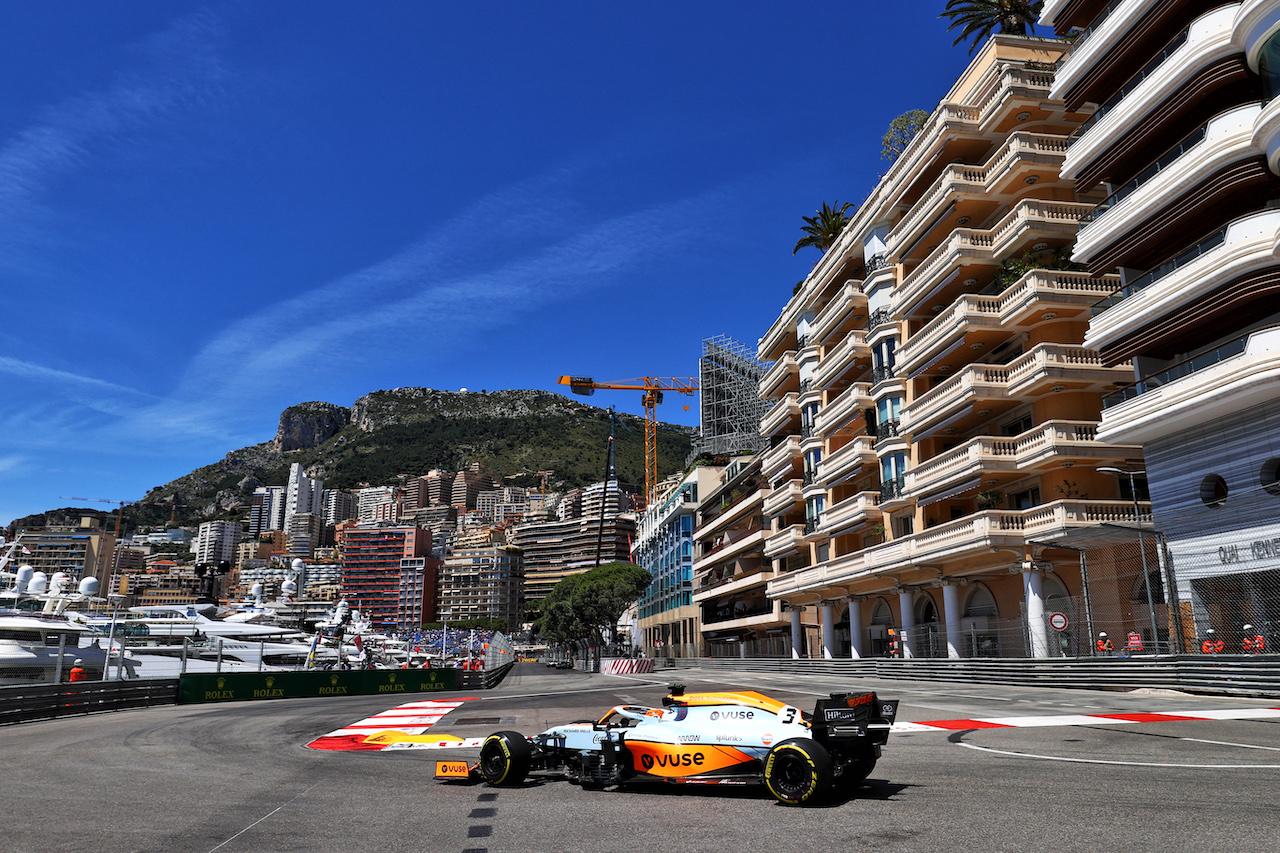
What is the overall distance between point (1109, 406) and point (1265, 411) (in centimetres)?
561

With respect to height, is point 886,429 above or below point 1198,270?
above

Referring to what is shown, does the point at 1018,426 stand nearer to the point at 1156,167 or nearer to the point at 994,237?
the point at 994,237

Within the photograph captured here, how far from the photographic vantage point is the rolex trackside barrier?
3341 cm

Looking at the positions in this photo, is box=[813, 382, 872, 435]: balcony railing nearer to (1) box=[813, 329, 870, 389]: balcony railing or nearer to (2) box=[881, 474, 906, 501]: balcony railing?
(1) box=[813, 329, 870, 389]: balcony railing

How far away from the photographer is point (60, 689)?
26.0 meters

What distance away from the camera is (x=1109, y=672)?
26.2 metres

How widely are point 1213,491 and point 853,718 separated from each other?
21.2 metres

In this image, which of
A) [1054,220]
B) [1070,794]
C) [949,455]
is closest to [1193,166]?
[1054,220]

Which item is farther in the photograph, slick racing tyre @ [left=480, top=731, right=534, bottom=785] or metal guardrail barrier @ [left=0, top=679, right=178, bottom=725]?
metal guardrail barrier @ [left=0, top=679, right=178, bottom=725]

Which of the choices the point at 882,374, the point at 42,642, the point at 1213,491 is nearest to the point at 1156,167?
the point at 1213,491

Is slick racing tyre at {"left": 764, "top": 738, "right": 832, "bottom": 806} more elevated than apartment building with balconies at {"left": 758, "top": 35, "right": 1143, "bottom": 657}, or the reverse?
apartment building with balconies at {"left": 758, "top": 35, "right": 1143, "bottom": 657}

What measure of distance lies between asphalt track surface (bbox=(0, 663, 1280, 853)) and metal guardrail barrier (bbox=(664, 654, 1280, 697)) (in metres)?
6.42

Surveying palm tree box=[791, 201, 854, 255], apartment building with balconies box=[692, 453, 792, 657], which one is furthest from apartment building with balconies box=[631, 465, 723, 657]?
palm tree box=[791, 201, 854, 255]

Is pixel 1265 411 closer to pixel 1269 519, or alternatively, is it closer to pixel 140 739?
pixel 1269 519
